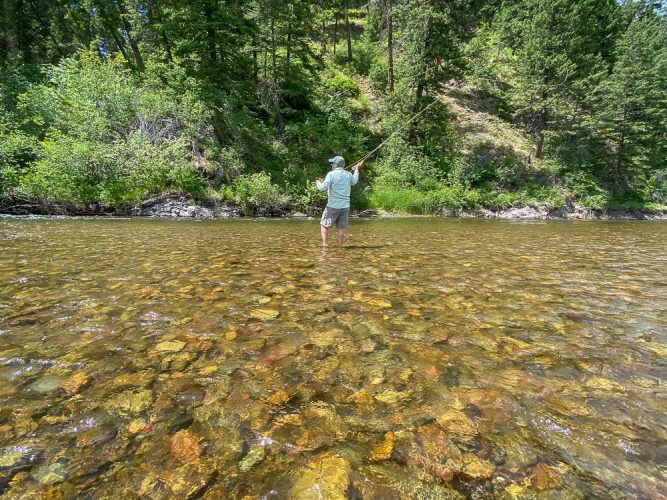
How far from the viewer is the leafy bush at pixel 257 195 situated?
755 inches

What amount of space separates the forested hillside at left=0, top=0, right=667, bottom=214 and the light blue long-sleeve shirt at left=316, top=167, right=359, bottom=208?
864cm

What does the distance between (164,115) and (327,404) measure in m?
21.4

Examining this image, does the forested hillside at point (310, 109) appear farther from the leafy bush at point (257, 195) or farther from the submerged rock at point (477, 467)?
the submerged rock at point (477, 467)

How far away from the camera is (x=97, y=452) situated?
1.95 m

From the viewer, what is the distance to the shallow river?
1.83m

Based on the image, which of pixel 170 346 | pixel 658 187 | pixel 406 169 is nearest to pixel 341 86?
pixel 406 169

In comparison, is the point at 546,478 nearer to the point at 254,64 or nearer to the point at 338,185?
the point at 338,185

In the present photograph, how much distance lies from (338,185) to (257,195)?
37.6 feet

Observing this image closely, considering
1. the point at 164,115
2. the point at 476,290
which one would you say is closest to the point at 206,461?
the point at 476,290

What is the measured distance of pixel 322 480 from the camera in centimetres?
181

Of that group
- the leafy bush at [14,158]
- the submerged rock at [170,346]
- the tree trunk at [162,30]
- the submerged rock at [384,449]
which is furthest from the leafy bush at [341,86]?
the submerged rock at [384,449]

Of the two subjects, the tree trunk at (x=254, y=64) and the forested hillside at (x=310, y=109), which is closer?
the forested hillside at (x=310, y=109)

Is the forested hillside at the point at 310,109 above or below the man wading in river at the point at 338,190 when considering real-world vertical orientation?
above

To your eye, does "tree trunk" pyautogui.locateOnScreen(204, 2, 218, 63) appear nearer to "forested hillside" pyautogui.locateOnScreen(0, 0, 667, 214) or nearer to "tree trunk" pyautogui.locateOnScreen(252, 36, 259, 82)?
"forested hillside" pyautogui.locateOnScreen(0, 0, 667, 214)
